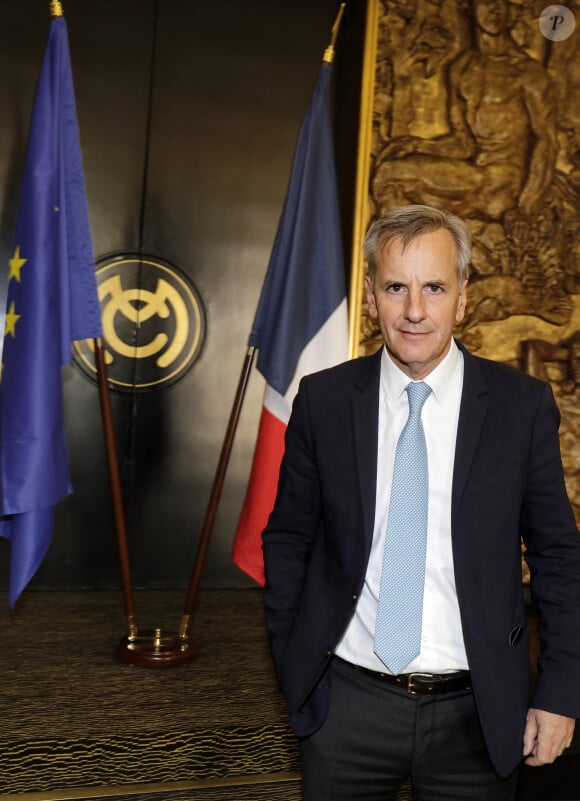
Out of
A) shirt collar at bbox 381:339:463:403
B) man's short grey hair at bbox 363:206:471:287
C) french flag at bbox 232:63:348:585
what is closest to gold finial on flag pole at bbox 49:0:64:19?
french flag at bbox 232:63:348:585

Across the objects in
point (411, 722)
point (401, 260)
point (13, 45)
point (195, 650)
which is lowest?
point (195, 650)

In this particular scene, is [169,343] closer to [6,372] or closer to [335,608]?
[6,372]

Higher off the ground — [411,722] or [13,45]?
[13,45]

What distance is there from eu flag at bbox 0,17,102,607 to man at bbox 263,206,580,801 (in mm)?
1702

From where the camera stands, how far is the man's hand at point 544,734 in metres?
1.52

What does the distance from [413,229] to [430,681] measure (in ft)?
2.71

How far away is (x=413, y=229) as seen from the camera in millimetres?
1592

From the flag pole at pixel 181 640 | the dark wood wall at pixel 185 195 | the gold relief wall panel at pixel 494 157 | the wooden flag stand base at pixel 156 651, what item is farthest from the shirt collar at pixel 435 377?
the dark wood wall at pixel 185 195

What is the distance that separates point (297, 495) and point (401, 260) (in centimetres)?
51

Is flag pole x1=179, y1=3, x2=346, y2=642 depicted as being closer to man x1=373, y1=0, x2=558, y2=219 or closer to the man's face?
man x1=373, y1=0, x2=558, y2=219

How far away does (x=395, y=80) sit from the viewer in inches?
176

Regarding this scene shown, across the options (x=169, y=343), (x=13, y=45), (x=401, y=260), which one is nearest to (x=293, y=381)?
(x=169, y=343)

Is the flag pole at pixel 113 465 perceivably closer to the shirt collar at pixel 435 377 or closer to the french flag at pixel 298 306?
the french flag at pixel 298 306

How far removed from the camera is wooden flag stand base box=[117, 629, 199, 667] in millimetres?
3238
